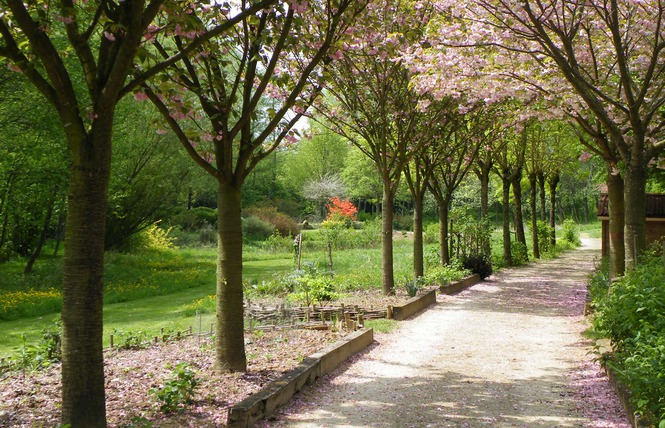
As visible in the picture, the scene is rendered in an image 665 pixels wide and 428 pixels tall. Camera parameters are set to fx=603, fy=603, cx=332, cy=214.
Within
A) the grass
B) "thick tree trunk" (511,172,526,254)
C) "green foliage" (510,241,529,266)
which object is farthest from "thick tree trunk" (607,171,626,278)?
"green foliage" (510,241,529,266)

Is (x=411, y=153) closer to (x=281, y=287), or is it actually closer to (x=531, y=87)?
(x=531, y=87)

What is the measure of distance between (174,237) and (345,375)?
27973 mm

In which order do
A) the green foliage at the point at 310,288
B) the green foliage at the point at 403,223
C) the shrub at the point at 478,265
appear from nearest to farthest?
the green foliage at the point at 310,288 → the shrub at the point at 478,265 → the green foliage at the point at 403,223

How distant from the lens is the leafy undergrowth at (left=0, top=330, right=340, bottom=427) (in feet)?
15.3

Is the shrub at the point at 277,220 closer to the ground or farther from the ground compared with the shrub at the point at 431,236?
farther from the ground

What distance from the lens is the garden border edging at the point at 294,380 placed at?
4766 millimetres

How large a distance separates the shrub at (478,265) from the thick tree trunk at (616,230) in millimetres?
6308

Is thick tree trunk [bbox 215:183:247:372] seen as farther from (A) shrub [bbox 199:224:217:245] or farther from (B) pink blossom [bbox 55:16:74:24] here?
(A) shrub [bbox 199:224:217:245]

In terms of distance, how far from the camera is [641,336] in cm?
512

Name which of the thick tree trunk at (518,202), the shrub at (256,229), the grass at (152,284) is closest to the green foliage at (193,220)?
the shrub at (256,229)

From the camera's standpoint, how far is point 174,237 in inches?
1316

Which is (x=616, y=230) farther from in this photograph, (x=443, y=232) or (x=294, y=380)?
(x=294, y=380)

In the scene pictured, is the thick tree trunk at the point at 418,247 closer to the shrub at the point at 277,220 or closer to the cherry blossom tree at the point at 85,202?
the cherry blossom tree at the point at 85,202

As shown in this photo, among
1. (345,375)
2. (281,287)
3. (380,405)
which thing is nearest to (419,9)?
(281,287)
